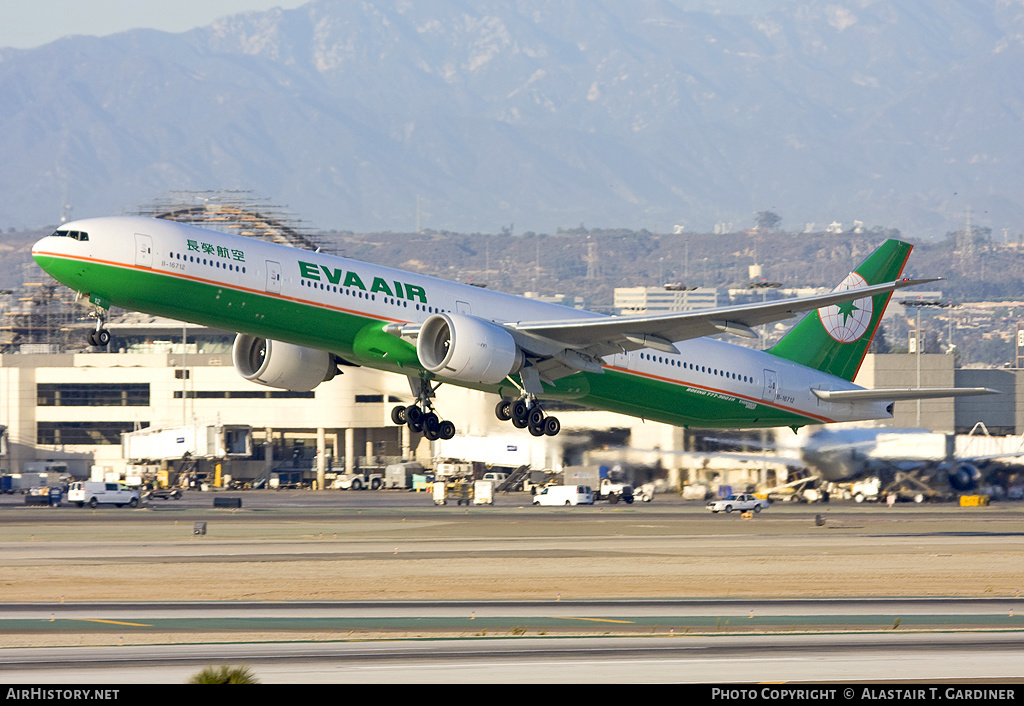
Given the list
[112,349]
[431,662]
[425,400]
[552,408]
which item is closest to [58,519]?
[425,400]

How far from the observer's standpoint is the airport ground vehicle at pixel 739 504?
70.8 meters

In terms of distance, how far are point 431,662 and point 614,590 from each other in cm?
1372

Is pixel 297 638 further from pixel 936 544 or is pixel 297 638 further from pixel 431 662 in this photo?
pixel 936 544

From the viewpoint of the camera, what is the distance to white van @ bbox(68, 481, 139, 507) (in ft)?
255

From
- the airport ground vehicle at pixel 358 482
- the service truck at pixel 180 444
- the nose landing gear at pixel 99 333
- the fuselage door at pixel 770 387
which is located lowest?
the airport ground vehicle at pixel 358 482

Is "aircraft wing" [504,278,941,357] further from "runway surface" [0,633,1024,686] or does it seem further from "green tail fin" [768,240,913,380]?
"runway surface" [0,633,1024,686]

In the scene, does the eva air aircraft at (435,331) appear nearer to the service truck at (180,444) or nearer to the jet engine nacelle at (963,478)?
the jet engine nacelle at (963,478)

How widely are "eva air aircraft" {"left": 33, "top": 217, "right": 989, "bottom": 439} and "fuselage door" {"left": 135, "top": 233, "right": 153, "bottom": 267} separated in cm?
4

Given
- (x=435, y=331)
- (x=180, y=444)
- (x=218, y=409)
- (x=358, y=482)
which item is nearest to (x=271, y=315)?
(x=435, y=331)

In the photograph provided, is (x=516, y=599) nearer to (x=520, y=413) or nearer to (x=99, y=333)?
(x=520, y=413)

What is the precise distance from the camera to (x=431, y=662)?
2541 centimetres

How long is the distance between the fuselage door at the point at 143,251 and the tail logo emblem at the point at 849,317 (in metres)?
27.5

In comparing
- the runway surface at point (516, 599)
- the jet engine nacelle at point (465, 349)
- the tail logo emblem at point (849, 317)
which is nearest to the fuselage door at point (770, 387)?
the tail logo emblem at point (849, 317)

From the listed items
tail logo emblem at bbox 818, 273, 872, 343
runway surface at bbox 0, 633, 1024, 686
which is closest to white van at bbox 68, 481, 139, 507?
tail logo emblem at bbox 818, 273, 872, 343
